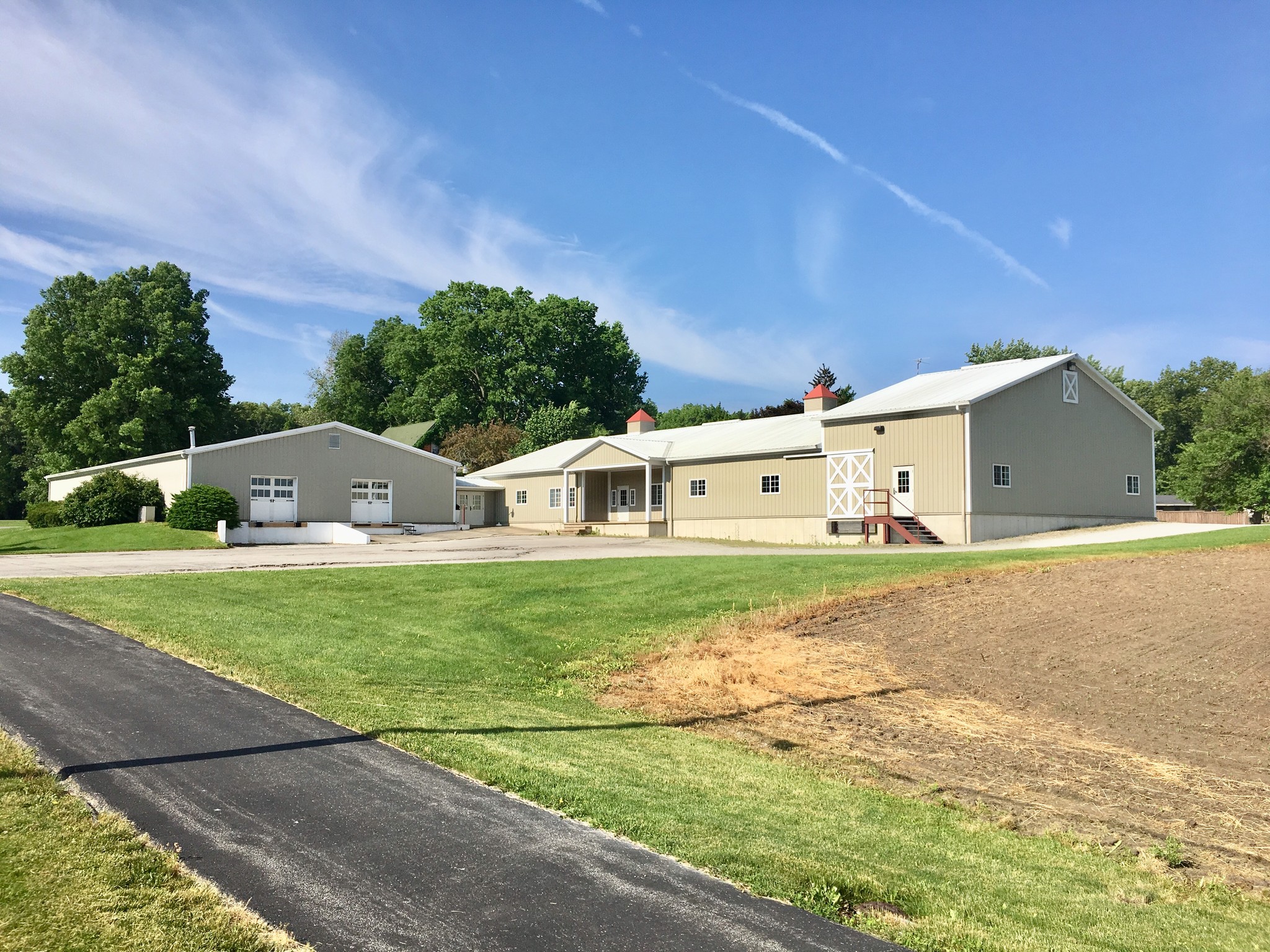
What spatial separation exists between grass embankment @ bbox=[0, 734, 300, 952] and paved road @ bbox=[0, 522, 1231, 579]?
15346mm

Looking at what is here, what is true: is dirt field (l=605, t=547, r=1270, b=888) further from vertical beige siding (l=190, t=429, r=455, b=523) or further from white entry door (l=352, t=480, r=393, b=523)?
white entry door (l=352, t=480, r=393, b=523)

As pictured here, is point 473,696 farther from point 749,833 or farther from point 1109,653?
point 1109,653

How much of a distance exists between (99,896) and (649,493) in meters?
34.8

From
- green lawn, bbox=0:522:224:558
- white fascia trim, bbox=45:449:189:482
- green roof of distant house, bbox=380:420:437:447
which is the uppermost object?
green roof of distant house, bbox=380:420:437:447

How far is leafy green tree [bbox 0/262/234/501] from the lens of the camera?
167ft

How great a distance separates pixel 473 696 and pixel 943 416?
2296cm

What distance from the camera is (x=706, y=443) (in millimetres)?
39875

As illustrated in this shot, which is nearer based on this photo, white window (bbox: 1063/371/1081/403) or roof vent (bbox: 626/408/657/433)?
white window (bbox: 1063/371/1081/403)

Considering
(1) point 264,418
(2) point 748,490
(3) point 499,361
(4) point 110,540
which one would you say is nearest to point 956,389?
(2) point 748,490

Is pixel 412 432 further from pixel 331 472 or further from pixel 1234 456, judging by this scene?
pixel 1234 456

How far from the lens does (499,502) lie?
48.2 meters

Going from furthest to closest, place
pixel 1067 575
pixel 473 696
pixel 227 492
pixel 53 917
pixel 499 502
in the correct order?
1. pixel 499 502
2. pixel 227 492
3. pixel 1067 575
4. pixel 473 696
5. pixel 53 917

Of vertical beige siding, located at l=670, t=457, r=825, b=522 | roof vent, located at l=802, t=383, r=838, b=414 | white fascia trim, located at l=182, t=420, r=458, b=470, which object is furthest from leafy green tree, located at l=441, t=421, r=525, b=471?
roof vent, located at l=802, t=383, r=838, b=414

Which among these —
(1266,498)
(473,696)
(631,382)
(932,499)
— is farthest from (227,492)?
(1266,498)
